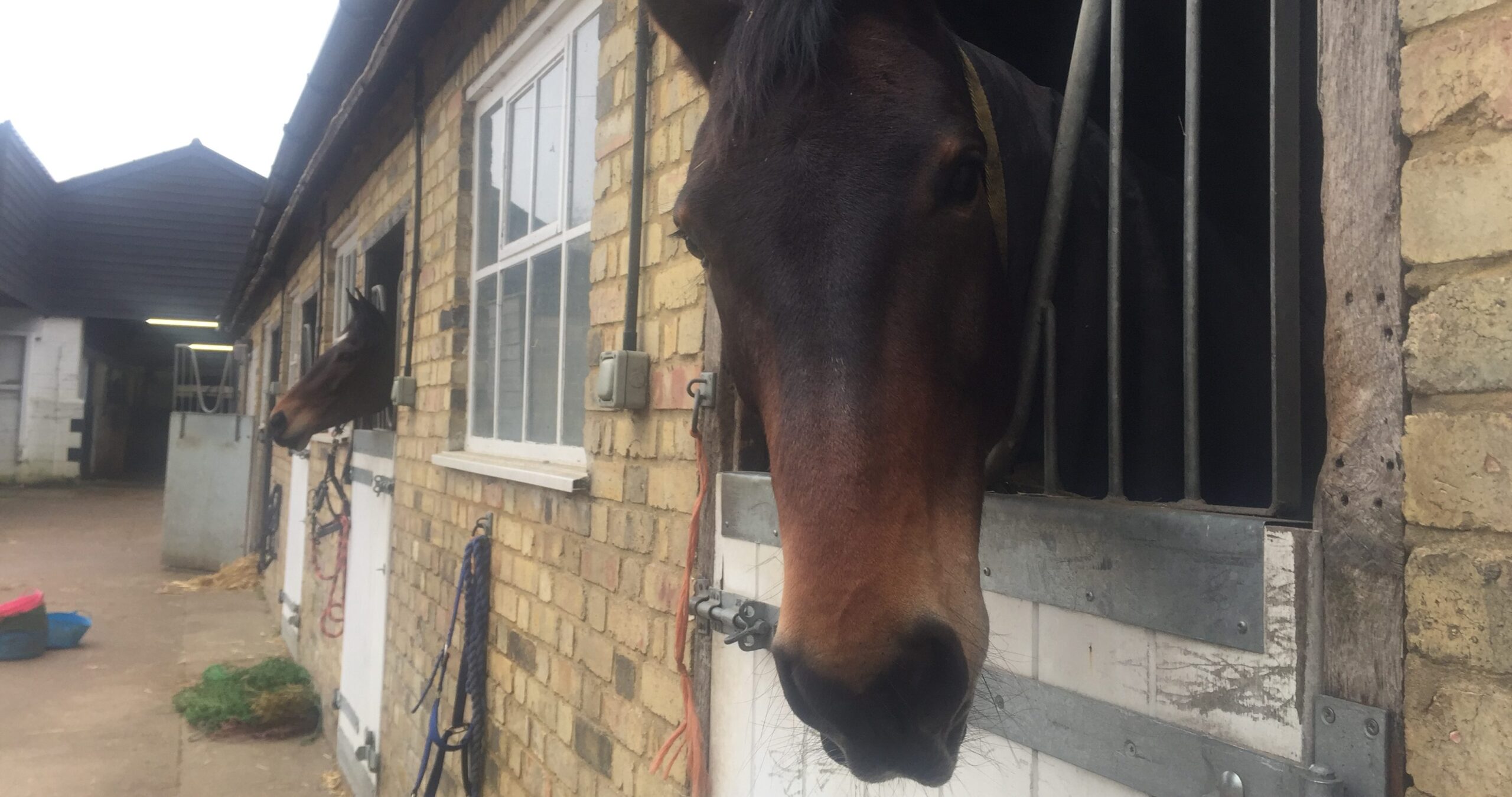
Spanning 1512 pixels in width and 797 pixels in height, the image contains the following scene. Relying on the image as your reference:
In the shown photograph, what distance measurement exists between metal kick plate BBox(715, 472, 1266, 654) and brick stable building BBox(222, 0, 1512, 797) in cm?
10

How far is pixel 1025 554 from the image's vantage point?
1.44m

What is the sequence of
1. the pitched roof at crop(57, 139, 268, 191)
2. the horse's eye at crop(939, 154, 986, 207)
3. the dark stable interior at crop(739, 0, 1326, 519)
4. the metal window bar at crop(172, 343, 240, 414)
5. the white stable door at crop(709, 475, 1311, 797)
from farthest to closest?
the pitched roof at crop(57, 139, 268, 191)
the metal window bar at crop(172, 343, 240, 414)
the dark stable interior at crop(739, 0, 1326, 519)
the horse's eye at crop(939, 154, 986, 207)
the white stable door at crop(709, 475, 1311, 797)

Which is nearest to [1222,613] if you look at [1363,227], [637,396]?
[1363,227]

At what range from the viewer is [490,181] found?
4.44 metres

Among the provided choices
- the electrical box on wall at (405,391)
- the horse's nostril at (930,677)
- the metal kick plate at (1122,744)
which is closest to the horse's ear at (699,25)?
the horse's nostril at (930,677)

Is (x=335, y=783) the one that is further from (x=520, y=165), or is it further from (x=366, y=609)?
(x=520, y=165)

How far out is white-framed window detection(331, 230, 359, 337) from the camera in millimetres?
7398

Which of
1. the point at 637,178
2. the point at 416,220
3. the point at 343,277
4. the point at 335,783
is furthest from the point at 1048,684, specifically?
the point at 343,277

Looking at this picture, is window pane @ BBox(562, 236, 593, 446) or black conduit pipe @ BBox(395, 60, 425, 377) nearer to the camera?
window pane @ BBox(562, 236, 593, 446)

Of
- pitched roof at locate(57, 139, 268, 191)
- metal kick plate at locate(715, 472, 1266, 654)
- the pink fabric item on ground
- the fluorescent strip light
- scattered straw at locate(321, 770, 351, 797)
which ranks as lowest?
scattered straw at locate(321, 770, 351, 797)

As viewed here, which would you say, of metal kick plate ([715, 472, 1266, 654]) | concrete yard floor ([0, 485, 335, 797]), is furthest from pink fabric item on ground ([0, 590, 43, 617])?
metal kick plate ([715, 472, 1266, 654])

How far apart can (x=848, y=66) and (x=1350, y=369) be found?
28.8 inches

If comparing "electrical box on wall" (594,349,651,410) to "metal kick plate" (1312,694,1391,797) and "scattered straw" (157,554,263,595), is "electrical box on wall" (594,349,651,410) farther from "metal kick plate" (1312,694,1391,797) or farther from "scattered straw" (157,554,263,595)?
"scattered straw" (157,554,263,595)

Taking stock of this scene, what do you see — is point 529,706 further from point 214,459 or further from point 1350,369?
point 214,459
